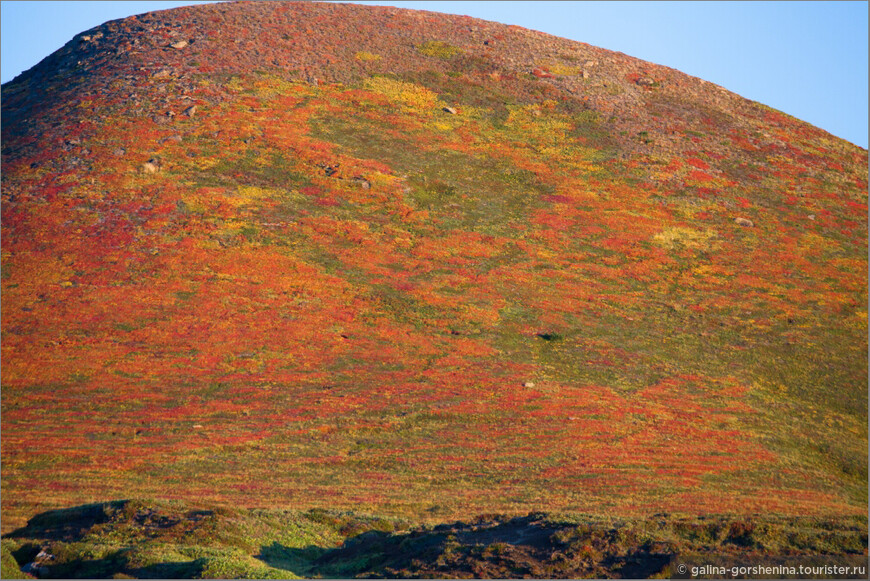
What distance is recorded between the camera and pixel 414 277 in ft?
147

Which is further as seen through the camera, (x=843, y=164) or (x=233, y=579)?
(x=843, y=164)

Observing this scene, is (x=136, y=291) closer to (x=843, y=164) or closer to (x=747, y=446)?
(x=747, y=446)

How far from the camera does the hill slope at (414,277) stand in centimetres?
3253

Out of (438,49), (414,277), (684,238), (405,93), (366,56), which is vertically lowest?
(414,277)

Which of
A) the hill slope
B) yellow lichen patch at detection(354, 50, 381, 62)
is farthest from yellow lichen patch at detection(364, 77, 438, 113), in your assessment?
yellow lichen patch at detection(354, 50, 381, 62)

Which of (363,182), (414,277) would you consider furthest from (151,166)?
(414,277)

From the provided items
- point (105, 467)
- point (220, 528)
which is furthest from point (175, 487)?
point (220, 528)

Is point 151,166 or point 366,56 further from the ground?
point 366,56

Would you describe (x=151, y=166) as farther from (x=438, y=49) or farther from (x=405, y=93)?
(x=438, y=49)

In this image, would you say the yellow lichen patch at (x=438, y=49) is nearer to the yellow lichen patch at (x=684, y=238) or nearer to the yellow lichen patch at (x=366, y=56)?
the yellow lichen patch at (x=366, y=56)

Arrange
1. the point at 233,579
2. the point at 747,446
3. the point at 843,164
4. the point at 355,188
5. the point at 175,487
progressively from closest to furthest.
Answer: the point at 233,579
the point at 175,487
the point at 747,446
the point at 355,188
the point at 843,164

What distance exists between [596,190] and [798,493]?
27072mm

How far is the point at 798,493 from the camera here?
108 ft

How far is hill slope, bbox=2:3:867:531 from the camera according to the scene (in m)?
32.5
